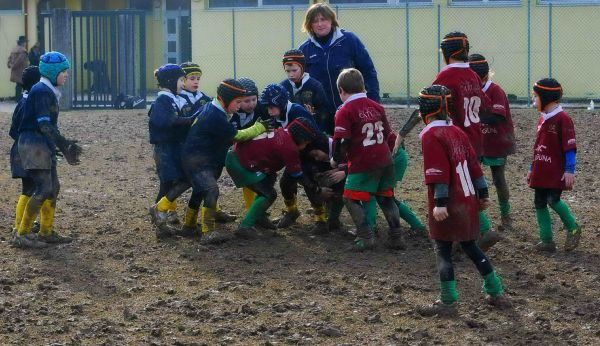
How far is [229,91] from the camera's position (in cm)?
1000

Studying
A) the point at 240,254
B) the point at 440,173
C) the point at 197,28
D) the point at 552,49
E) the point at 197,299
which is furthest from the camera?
the point at 197,28

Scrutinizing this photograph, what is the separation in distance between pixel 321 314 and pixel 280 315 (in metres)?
0.28

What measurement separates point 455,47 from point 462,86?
33cm

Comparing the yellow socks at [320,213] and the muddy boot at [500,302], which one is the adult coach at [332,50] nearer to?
the yellow socks at [320,213]

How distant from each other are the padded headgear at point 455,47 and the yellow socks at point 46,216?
154 inches

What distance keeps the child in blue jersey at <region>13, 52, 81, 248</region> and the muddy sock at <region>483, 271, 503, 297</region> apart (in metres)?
4.18

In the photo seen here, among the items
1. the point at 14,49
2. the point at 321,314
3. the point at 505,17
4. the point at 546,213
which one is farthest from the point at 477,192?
the point at 14,49

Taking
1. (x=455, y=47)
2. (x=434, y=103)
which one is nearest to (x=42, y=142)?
(x=455, y=47)

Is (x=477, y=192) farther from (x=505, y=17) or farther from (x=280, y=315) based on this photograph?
(x=505, y=17)

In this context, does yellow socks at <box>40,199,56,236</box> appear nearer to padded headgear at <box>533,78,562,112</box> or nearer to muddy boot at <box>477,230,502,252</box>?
muddy boot at <box>477,230,502,252</box>

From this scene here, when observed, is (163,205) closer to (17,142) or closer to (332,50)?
(17,142)

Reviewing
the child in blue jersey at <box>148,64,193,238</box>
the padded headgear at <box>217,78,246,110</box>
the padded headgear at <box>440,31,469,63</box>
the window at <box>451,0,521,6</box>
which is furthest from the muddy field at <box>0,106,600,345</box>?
the window at <box>451,0,521,6</box>

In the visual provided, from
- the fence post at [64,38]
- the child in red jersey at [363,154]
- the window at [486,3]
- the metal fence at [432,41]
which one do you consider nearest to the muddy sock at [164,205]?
the child in red jersey at [363,154]

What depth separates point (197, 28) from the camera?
27.6 meters
